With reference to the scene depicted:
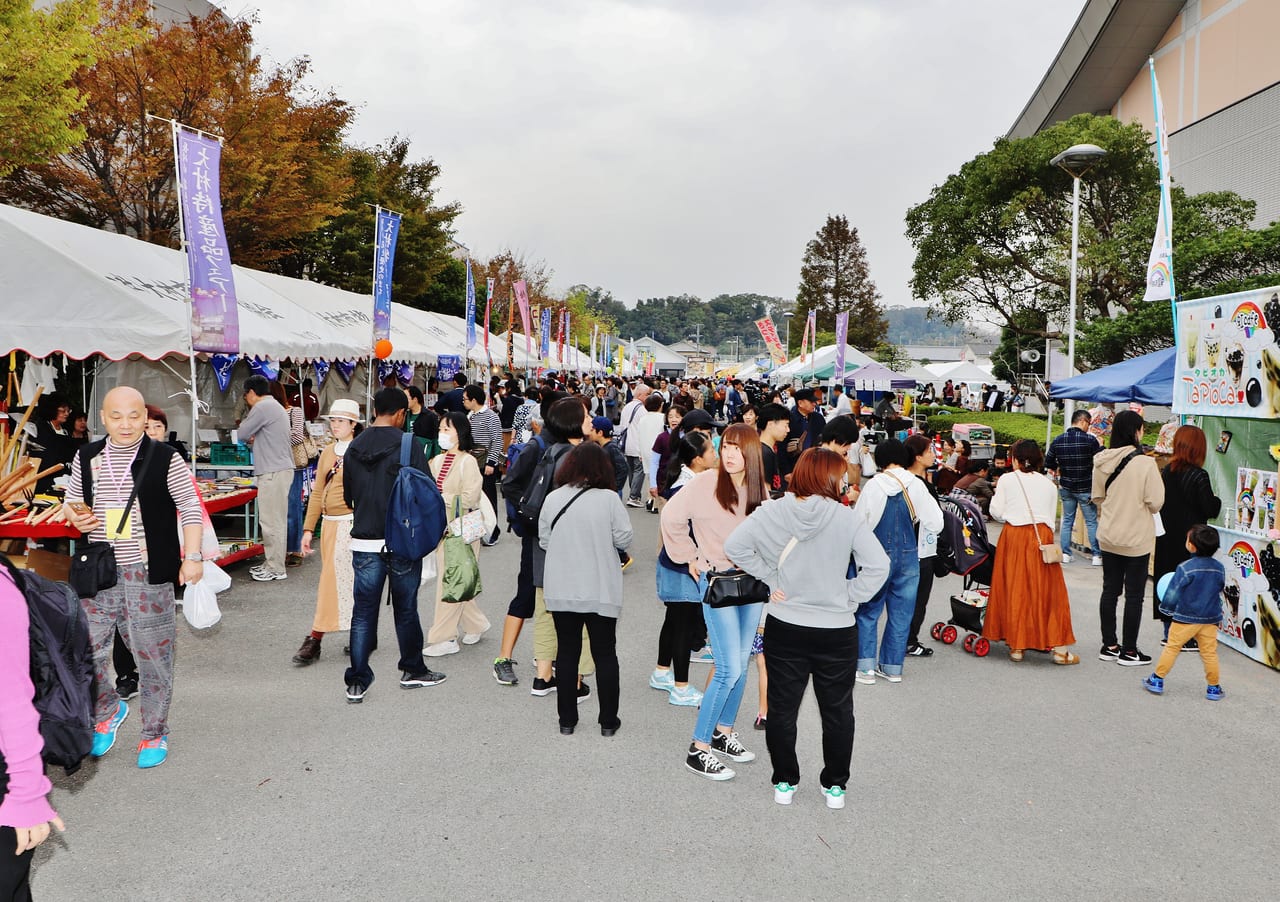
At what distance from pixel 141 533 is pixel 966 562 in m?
5.45

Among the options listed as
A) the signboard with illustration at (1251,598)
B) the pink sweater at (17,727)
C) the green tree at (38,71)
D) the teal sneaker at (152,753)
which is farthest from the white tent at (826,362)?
the pink sweater at (17,727)

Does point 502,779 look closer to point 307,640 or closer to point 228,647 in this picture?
point 307,640

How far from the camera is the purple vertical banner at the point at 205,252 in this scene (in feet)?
27.4

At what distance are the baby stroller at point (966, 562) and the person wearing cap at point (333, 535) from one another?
422 centimetres

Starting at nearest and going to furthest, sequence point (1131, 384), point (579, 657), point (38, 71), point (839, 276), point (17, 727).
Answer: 1. point (17, 727)
2. point (579, 657)
3. point (38, 71)
4. point (1131, 384)
5. point (839, 276)

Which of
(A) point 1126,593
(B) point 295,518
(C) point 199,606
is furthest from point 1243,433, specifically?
(B) point 295,518

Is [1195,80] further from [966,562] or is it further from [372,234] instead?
[966,562]

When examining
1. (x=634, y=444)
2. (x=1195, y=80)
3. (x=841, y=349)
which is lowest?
(x=634, y=444)

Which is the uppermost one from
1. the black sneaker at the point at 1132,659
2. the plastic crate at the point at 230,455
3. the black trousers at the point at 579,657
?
the plastic crate at the point at 230,455

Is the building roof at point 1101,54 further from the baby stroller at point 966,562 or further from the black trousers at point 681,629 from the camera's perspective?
the black trousers at point 681,629

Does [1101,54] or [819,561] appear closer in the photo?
[819,561]

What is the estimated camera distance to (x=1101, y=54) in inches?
1326

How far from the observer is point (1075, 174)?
1289 centimetres

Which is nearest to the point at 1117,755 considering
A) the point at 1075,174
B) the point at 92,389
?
the point at 1075,174
